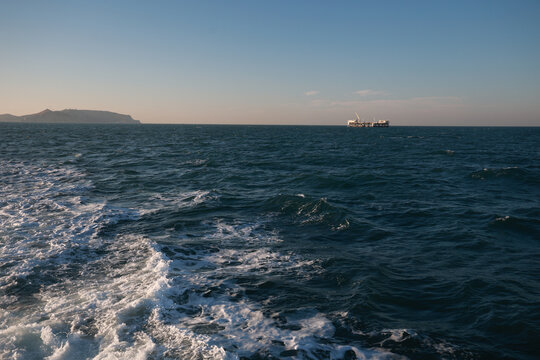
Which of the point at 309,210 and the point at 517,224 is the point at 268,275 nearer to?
the point at 309,210

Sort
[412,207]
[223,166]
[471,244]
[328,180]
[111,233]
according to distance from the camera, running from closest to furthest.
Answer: [471,244]
[111,233]
[412,207]
[328,180]
[223,166]

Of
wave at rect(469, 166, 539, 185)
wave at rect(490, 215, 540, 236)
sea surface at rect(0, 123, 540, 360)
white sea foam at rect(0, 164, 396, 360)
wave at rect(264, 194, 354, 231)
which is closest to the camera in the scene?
white sea foam at rect(0, 164, 396, 360)

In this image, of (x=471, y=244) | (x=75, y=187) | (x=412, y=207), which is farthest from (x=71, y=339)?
(x=75, y=187)

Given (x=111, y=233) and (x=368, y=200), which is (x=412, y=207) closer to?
(x=368, y=200)

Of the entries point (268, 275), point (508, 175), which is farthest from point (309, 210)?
point (508, 175)

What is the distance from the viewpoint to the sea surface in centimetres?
562

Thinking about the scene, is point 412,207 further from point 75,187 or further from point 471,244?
point 75,187

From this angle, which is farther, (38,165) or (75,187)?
(38,165)

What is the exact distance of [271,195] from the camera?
17.2 m

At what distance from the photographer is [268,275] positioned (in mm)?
8328

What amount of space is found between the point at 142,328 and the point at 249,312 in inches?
80.1

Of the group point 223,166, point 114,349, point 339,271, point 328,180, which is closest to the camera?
point 114,349

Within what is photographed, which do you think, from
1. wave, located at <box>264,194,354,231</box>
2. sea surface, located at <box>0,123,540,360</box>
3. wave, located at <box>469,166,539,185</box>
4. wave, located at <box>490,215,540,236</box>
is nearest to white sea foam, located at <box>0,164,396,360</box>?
sea surface, located at <box>0,123,540,360</box>

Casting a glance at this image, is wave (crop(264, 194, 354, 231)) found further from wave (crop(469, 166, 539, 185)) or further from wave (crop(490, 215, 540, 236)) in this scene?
wave (crop(469, 166, 539, 185))
